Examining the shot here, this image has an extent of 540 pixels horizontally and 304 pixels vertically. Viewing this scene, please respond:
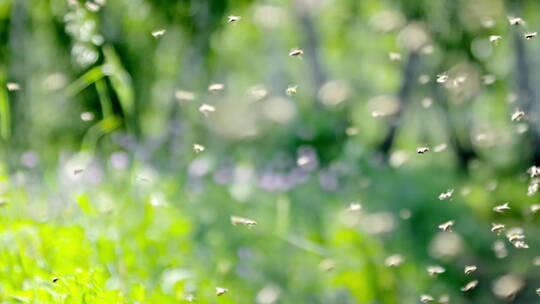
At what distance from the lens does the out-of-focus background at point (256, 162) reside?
5.46 ft

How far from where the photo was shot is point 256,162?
14.2 ft

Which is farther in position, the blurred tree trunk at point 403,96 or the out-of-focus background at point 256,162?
the blurred tree trunk at point 403,96

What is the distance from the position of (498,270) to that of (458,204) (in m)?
0.47

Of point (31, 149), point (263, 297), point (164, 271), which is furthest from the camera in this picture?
point (31, 149)

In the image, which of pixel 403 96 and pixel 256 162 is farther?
pixel 403 96

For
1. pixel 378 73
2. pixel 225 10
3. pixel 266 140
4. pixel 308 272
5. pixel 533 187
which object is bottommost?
pixel 378 73

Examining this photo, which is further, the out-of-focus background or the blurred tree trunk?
the blurred tree trunk

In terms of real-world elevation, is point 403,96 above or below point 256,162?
above

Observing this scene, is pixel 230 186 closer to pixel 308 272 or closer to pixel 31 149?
pixel 31 149

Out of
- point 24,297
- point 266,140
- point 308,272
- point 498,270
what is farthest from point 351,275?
point 266,140

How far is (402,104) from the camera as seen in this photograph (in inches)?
189

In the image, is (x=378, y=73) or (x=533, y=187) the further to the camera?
(x=378, y=73)

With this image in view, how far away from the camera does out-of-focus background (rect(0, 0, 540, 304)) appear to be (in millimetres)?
1665

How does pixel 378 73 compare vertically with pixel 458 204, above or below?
below
